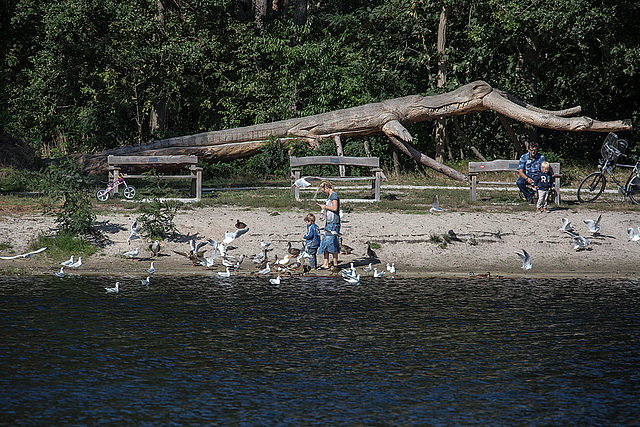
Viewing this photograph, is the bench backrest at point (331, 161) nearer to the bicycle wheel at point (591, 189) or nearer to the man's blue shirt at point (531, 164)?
the man's blue shirt at point (531, 164)

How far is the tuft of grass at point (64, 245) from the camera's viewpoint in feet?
41.9

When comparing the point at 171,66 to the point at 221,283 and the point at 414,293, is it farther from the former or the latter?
the point at 414,293

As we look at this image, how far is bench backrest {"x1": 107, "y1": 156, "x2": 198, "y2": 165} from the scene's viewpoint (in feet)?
53.2

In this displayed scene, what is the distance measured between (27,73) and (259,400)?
21.9 metres

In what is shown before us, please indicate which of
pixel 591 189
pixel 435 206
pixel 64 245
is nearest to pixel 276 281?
pixel 64 245

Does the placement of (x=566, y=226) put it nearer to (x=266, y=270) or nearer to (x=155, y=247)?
(x=266, y=270)

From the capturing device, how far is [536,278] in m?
11.8

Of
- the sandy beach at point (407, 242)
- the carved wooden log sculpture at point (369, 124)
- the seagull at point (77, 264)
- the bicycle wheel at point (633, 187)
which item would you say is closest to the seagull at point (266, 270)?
the sandy beach at point (407, 242)

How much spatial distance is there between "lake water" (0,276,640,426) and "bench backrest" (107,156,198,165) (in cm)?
596

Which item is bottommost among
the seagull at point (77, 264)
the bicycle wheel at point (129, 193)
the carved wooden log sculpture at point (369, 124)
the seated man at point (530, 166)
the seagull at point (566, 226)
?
the seagull at point (77, 264)

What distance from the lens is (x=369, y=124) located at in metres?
21.9

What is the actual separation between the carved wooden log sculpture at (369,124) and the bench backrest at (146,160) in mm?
4279

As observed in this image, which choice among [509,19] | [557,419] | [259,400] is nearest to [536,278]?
[557,419]

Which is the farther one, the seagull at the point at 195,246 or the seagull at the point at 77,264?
the seagull at the point at 195,246
